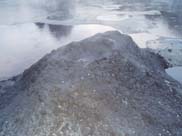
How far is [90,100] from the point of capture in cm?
566

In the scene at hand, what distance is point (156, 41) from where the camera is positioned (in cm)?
1210

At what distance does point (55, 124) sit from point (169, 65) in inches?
234

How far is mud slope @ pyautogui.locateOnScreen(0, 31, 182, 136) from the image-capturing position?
17.1ft

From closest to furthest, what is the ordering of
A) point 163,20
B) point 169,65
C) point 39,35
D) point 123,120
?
point 123,120 < point 169,65 < point 39,35 < point 163,20

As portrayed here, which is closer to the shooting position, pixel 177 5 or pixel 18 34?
pixel 18 34

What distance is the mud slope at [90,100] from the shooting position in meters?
5.22

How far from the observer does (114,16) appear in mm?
16906

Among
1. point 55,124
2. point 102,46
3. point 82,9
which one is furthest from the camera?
point 82,9

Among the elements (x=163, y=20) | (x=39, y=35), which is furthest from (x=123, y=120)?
(x=163, y=20)

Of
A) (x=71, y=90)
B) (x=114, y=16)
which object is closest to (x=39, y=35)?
(x=114, y=16)


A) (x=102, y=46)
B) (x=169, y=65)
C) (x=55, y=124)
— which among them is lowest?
(x=169, y=65)

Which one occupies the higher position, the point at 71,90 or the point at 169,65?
the point at 71,90

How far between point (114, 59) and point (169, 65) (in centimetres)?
356

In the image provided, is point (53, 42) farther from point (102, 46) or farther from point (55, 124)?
point (55, 124)
